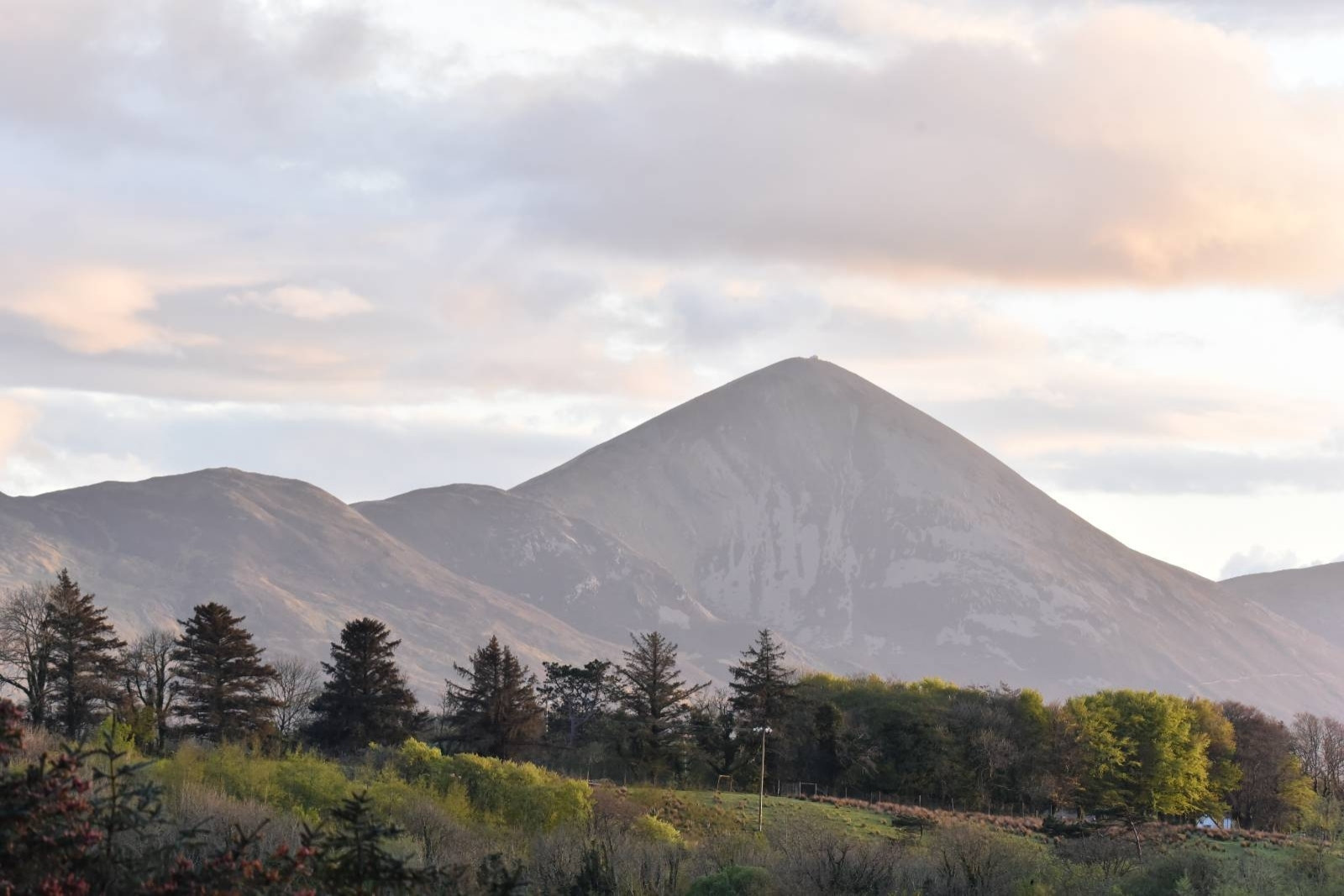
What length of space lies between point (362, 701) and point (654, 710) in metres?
23.9

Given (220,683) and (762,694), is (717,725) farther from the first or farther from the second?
(220,683)

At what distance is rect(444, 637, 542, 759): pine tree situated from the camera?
111 meters

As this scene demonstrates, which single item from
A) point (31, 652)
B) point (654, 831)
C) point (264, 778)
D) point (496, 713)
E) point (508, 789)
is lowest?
point (654, 831)

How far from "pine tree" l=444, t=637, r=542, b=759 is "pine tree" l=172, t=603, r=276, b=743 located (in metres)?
16.1

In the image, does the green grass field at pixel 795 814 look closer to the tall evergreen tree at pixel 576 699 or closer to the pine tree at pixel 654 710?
the pine tree at pixel 654 710

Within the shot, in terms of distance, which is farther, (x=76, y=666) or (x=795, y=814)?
(x=76, y=666)

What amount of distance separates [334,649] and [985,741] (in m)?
53.2

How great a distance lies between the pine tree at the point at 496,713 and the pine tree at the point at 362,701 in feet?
14.8

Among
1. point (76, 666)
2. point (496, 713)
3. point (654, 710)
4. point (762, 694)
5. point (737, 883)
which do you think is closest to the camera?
point (737, 883)

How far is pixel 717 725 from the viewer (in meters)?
122

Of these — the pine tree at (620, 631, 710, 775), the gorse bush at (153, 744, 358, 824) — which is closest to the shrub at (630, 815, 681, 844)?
the gorse bush at (153, 744, 358, 824)

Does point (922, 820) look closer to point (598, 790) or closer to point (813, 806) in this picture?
point (813, 806)

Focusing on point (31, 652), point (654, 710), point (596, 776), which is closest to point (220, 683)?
point (31, 652)

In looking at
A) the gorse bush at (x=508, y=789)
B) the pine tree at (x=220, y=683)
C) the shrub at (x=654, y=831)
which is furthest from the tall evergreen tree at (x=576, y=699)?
the shrub at (x=654, y=831)
